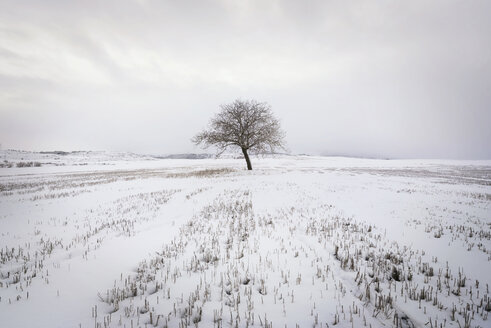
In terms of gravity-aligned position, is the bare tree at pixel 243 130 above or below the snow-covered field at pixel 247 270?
above

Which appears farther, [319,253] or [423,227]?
[423,227]

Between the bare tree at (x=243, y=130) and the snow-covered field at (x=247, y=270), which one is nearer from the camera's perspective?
the snow-covered field at (x=247, y=270)

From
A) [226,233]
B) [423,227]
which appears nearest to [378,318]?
[226,233]

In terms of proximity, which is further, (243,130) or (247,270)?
(243,130)

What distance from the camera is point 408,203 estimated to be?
11836 mm

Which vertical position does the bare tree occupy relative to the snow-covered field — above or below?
above

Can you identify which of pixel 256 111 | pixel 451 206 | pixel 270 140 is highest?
pixel 256 111

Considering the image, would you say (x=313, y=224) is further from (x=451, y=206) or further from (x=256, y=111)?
(x=256, y=111)

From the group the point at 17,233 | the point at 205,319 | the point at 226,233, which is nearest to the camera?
the point at 205,319

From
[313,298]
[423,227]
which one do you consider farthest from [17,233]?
[423,227]

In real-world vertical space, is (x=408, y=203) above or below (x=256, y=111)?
below

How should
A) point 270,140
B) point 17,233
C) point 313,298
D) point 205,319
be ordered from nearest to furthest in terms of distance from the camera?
1. point 205,319
2. point 313,298
3. point 17,233
4. point 270,140

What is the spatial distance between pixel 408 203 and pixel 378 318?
1114 centimetres

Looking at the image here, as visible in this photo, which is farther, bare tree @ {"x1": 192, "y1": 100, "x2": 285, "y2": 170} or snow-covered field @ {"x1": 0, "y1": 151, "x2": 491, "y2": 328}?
bare tree @ {"x1": 192, "y1": 100, "x2": 285, "y2": 170}
